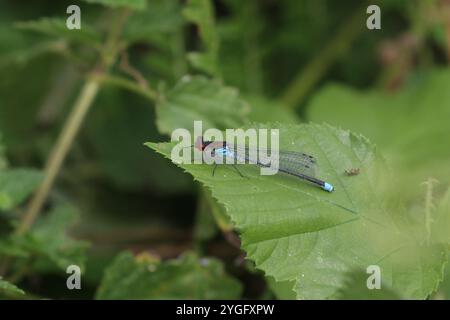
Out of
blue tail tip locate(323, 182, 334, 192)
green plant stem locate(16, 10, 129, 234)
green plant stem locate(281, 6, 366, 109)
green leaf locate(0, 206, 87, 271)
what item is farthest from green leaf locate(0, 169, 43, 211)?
green plant stem locate(281, 6, 366, 109)

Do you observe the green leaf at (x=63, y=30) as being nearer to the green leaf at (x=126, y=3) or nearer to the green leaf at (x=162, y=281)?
the green leaf at (x=126, y=3)

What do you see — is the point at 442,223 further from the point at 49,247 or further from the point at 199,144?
→ the point at 49,247

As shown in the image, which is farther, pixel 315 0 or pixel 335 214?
pixel 315 0

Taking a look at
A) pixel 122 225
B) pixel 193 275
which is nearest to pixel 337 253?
pixel 193 275

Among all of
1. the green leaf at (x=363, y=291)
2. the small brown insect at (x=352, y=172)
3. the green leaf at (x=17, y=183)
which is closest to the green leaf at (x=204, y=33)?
the green leaf at (x=17, y=183)

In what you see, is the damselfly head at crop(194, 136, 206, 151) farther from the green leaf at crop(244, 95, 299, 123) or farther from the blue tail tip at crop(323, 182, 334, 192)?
the green leaf at crop(244, 95, 299, 123)
